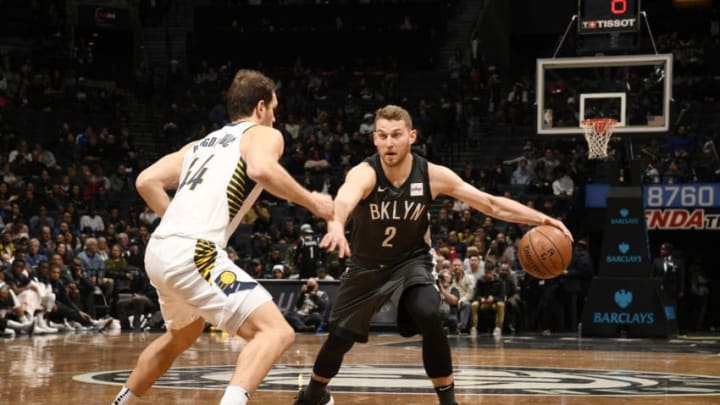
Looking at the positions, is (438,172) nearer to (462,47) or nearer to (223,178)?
(223,178)

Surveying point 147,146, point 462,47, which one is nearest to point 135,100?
point 147,146

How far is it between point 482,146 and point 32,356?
1583 cm

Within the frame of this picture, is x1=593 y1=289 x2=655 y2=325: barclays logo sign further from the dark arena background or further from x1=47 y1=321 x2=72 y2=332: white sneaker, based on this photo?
x1=47 y1=321 x2=72 y2=332: white sneaker

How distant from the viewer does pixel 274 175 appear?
5.29 m

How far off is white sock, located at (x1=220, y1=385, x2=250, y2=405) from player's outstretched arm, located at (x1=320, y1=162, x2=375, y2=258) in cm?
78

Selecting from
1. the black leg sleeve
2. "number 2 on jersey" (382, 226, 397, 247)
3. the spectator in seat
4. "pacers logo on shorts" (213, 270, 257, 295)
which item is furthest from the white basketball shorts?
the spectator in seat

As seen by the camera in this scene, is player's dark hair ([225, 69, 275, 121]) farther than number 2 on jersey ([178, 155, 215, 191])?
Yes

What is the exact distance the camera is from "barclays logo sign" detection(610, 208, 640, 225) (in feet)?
56.8

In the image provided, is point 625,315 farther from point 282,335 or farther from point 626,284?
point 282,335

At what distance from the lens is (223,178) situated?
5.52 metres

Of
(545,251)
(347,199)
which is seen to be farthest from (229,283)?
(545,251)

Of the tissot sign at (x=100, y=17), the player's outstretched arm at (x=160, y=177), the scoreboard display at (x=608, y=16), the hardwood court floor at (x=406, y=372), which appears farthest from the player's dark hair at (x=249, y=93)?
the tissot sign at (x=100, y=17)

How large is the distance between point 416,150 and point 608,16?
8.70m

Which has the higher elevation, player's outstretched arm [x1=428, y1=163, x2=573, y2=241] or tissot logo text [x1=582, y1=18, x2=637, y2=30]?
tissot logo text [x1=582, y1=18, x2=637, y2=30]
